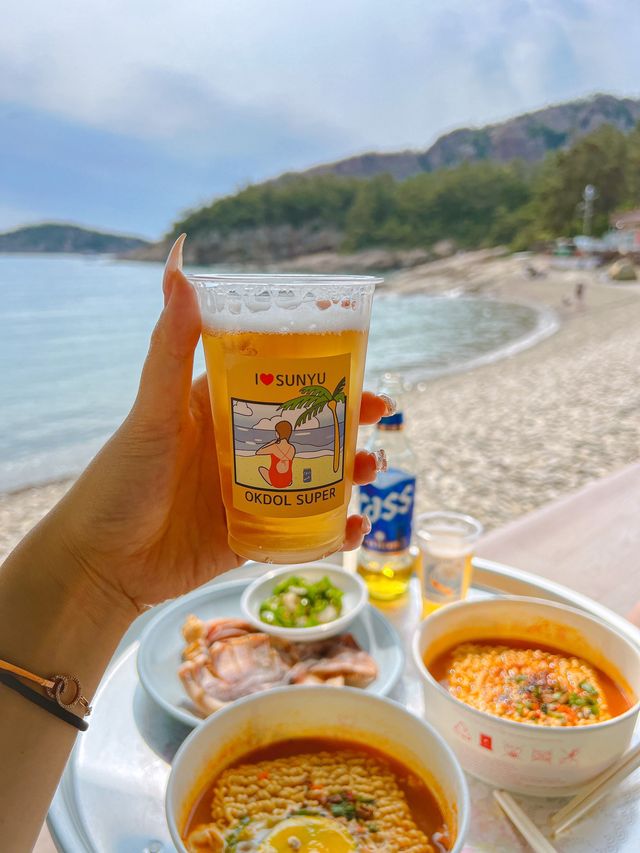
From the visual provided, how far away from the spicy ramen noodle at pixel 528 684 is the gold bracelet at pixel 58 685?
669mm

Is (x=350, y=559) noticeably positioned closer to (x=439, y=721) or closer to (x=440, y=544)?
(x=440, y=544)

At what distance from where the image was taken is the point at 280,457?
0.86 m

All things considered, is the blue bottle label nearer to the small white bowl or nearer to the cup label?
the small white bowl

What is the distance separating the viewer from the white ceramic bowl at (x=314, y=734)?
0.86 metres

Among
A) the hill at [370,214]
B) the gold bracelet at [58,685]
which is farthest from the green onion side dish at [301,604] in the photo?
the hill at [370,214]

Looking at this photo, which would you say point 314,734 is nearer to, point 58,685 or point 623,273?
point 58,685

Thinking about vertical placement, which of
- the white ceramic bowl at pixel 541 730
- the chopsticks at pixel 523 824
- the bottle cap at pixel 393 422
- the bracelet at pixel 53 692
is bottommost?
the chopsticks at pixel 523 824

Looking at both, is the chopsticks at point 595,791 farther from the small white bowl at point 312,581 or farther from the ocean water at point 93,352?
the ocean water at point 93,352

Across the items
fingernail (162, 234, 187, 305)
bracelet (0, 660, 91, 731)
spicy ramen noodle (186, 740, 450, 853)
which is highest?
fingernail (162, 234, 187, 305)

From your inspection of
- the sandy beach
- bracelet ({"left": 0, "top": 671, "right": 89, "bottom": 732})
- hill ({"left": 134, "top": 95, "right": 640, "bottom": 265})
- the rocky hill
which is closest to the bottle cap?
bracelet ({"left": 0, "top": 671, "right": 89, "bottom": 732})

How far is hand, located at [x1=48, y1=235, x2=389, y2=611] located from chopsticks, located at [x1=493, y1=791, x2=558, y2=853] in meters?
0.50

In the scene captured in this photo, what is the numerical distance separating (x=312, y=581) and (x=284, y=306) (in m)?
1.03

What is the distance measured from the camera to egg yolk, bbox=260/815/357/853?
828mm

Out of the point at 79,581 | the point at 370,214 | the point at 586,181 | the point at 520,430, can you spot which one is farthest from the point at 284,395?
the point at 370,214
